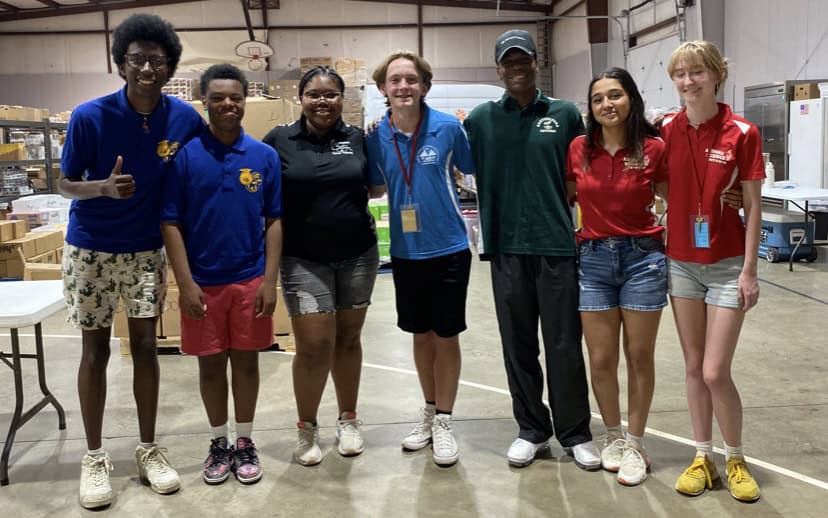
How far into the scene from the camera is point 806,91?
338 inches

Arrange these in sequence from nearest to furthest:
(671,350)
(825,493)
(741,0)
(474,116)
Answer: (825,493) → (474,116) → (671,350) → (741,0)

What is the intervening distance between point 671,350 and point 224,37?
15.8 m

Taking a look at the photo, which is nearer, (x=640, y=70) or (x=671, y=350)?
(x=671, y=350)

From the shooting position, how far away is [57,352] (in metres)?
4.95

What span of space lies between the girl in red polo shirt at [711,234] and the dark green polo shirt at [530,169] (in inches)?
15.4

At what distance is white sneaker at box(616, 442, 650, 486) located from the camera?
2752 mm

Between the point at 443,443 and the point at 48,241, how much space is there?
5769mm

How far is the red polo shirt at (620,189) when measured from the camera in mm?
2617

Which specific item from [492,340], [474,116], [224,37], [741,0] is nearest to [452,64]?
[224,37]

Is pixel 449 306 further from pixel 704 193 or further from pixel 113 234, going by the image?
pixel 113 234

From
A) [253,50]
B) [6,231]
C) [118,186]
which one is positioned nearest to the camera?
[118,186]

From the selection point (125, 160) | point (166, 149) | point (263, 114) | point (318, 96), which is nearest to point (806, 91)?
point (263, 114)

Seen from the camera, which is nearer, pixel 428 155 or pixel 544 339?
pixel 428 155

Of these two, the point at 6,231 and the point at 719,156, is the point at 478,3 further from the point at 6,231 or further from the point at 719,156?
the point at 719,156
